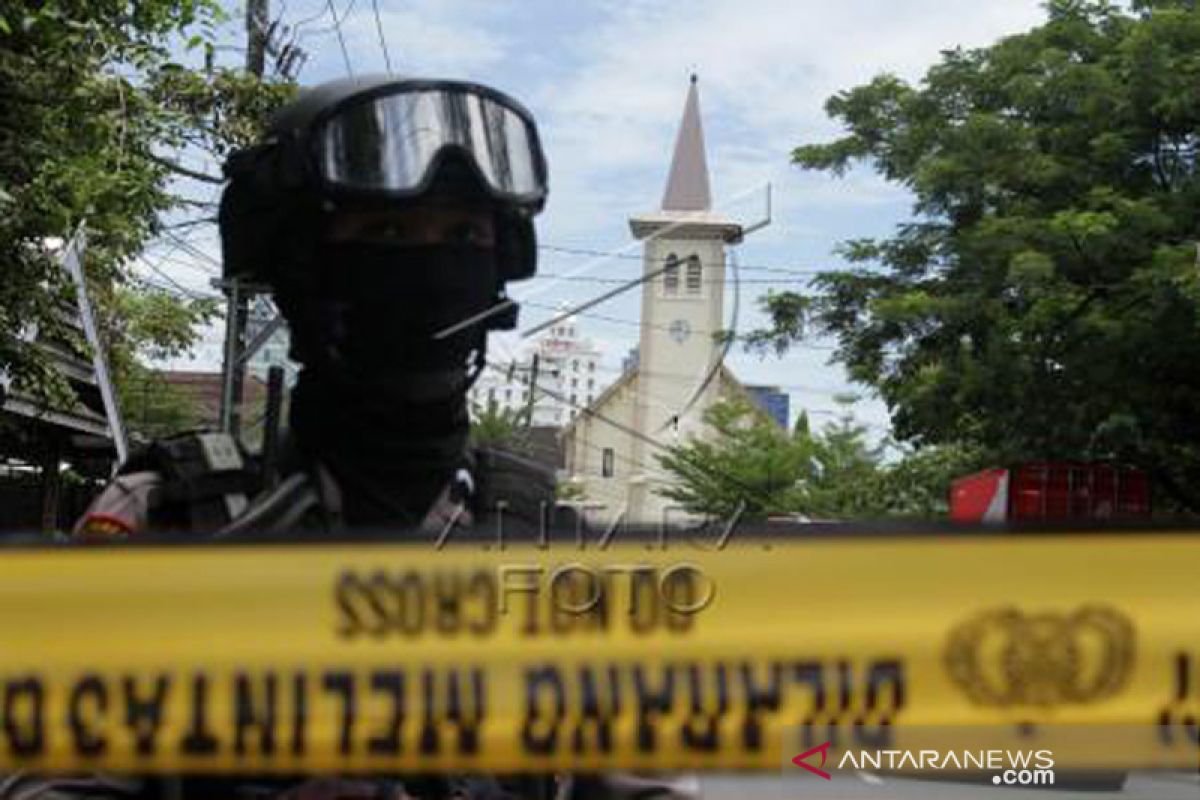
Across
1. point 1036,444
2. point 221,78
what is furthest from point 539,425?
point 1036,444

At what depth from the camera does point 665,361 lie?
251 cm

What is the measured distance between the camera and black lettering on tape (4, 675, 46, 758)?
6.01 feet

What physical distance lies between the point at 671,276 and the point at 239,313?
2.57 metres

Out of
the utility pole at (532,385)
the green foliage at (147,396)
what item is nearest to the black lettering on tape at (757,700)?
the utility pole at (532,385)

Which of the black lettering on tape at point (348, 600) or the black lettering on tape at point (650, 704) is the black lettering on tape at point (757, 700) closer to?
the black lettering on tape at point (650, 704)

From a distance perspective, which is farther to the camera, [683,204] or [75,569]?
[683,204]

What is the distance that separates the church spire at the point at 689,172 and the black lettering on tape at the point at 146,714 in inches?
40.8

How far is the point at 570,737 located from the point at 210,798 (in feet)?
1.44

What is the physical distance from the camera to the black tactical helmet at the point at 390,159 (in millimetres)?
2021

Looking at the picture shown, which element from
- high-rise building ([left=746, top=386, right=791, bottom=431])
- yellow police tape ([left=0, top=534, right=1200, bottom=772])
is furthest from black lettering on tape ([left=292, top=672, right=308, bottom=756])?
high-rise building ([left=746, top=386, right=791, bottom=431])

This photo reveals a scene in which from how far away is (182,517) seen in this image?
6.68 ft

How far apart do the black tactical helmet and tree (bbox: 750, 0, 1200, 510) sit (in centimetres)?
1242

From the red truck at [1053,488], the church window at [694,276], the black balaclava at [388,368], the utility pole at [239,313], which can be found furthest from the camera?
the red truck at [1053,488]

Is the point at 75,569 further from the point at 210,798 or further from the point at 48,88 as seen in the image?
the point at 48,88
